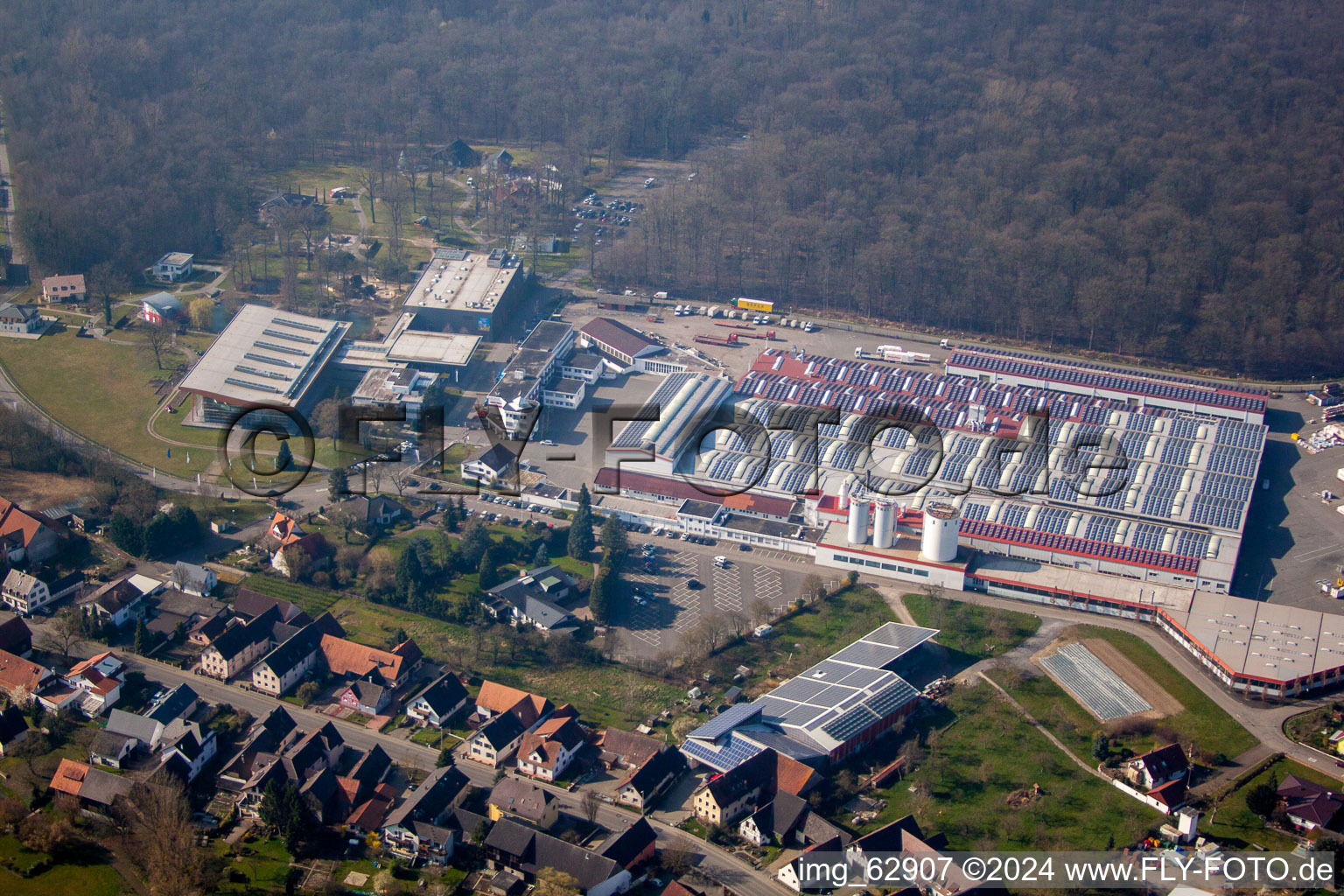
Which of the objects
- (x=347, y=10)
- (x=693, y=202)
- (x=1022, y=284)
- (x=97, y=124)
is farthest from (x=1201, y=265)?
(x=347, y=10)

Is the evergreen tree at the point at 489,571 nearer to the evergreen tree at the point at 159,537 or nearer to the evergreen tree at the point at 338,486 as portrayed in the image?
the evergreen tree at the point at 338,486

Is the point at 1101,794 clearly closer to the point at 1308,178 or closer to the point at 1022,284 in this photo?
the point at 1022,284

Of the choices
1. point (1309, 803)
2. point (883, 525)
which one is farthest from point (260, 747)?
point (1309, 803)

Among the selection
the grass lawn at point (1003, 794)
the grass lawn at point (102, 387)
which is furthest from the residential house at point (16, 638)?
the grass lawn at point (1003, 794)

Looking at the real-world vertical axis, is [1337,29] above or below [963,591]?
above

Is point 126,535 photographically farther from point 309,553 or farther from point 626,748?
point 626,748
